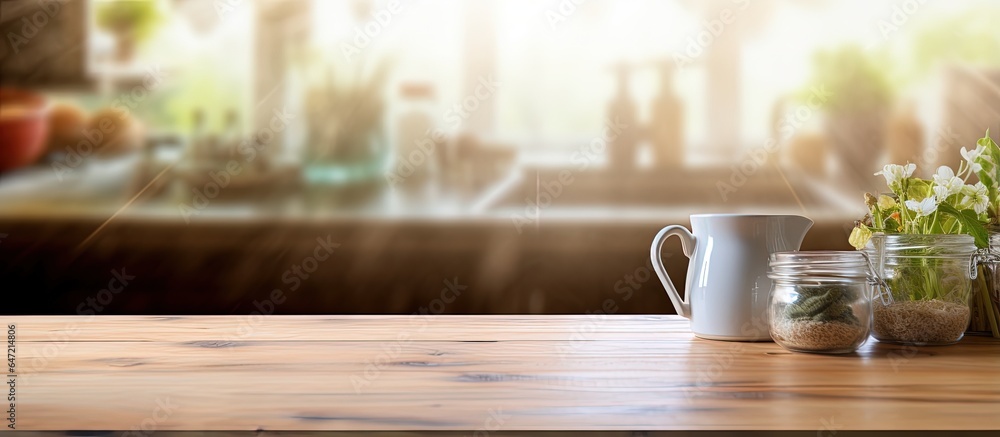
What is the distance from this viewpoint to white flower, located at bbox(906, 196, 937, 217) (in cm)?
76

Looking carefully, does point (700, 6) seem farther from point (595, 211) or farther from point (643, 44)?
point (595, 211)

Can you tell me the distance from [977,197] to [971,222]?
0.11 ft

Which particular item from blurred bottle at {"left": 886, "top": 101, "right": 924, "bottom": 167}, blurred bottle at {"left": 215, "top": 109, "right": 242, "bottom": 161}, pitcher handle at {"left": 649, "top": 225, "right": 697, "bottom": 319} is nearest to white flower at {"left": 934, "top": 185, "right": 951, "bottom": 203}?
pitcher handle at {"left": 649, "top": 225, "right": 697, "bottom": 319}

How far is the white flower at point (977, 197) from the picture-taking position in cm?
80

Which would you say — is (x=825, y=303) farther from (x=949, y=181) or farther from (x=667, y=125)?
(x=667, y=125)

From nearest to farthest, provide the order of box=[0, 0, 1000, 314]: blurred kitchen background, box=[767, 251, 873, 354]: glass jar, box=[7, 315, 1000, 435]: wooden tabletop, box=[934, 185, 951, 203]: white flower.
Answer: box=[7, 315, 1000, 435]: wooden tabletop, box=[767, 251, 873, 354]: glass jar, box=[934, 185, 951, 203]: white flower, box=[0, 0, 1000, 314]: blurred kitchen background

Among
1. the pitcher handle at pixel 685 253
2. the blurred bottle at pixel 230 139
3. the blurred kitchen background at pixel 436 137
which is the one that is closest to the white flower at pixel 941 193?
the pitcher handle at pixel 685 253

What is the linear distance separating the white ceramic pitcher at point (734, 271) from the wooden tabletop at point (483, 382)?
0.10ft

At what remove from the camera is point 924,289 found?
765 mm

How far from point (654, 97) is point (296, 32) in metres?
0.85

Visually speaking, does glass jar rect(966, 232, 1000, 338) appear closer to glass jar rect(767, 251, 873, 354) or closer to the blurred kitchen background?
glass jar rect(767, 251, 873, 354)

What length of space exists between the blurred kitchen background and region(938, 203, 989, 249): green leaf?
89 centimetres

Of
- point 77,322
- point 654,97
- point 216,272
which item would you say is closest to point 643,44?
point 654,97

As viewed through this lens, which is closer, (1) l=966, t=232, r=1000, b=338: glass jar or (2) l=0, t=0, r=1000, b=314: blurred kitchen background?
(1) l=966, t=232, r=1000, b=338: glass jar
